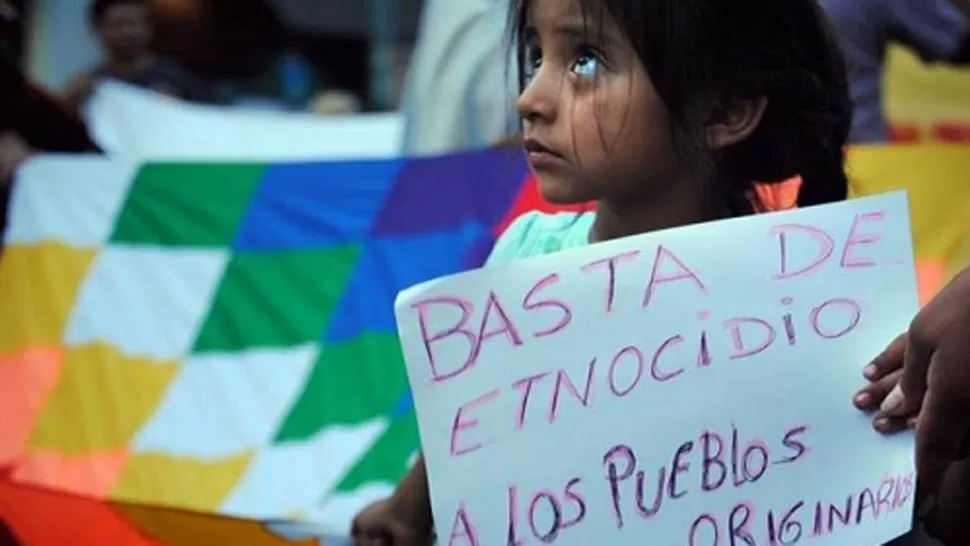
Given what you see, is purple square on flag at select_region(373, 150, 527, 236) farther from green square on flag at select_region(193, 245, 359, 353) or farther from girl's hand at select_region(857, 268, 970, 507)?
girl's hand at select_region(857, 268, 970, 507)

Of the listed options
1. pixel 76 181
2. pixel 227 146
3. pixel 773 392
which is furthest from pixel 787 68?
pixel 227 146

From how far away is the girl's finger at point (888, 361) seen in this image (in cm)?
83

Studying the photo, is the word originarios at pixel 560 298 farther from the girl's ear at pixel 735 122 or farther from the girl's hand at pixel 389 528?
the girl's hand at pixel 389 528

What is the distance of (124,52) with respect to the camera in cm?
316

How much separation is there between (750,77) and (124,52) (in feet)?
7.93

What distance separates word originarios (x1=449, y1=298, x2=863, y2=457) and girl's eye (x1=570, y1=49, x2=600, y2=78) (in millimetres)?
152

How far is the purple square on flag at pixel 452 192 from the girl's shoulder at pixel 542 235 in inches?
38.8

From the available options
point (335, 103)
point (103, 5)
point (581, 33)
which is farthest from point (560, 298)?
point (335, 103)

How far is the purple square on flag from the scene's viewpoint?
2039 millimetres

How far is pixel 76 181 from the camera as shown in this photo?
7.20ft

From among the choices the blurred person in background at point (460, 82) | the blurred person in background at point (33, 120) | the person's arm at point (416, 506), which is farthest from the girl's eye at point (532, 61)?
the blurred person in background at point (33, 120)

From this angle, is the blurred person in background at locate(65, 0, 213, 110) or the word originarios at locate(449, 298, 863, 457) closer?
the word originarios at locate(449, 298, 863, 457)

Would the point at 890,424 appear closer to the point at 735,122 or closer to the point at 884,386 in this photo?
the point at 884,386

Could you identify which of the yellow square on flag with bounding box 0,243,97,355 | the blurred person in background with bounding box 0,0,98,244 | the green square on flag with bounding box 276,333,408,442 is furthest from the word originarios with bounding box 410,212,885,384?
the blurred person in background with bounding box 0,0,98,244
